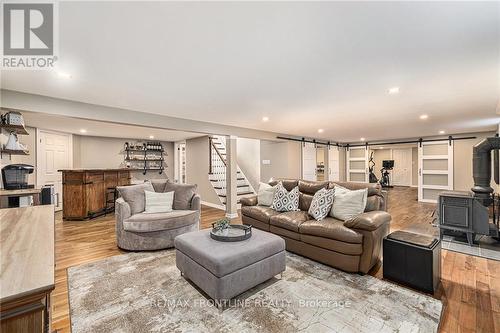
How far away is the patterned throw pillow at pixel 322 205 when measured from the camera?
121 inches

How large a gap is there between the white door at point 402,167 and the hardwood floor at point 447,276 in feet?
25.4

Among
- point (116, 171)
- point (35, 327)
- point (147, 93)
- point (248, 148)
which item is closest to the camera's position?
point (35, 327)

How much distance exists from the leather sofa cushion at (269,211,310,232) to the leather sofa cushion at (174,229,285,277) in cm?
67

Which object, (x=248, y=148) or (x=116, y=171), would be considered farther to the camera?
(x=248, y=148)

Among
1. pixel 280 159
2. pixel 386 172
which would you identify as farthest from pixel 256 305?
pixel 386 172

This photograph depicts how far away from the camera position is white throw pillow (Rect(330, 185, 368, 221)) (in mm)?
2944

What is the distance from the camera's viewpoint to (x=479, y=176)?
359 cm

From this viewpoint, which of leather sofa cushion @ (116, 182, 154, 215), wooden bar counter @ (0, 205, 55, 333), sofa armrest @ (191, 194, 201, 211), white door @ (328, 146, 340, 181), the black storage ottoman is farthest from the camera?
white door @ (328, 146, 340, 181)

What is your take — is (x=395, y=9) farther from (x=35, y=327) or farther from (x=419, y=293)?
(x=419, y=293)

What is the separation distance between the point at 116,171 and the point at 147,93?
12.3 feet

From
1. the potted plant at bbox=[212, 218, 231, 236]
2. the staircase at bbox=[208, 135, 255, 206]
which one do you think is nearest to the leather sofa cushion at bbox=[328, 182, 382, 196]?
the potted plant at bbox=[212, 218, 231, 236]

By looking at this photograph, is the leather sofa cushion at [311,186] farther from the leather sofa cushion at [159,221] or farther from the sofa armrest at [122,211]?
the sofa armrest at [122,211]

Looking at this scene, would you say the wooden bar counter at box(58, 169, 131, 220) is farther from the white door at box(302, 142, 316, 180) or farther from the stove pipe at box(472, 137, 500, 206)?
the stove pipe at box(472, 137, 500, 206)

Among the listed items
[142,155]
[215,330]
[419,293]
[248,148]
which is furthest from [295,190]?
[142,155]
